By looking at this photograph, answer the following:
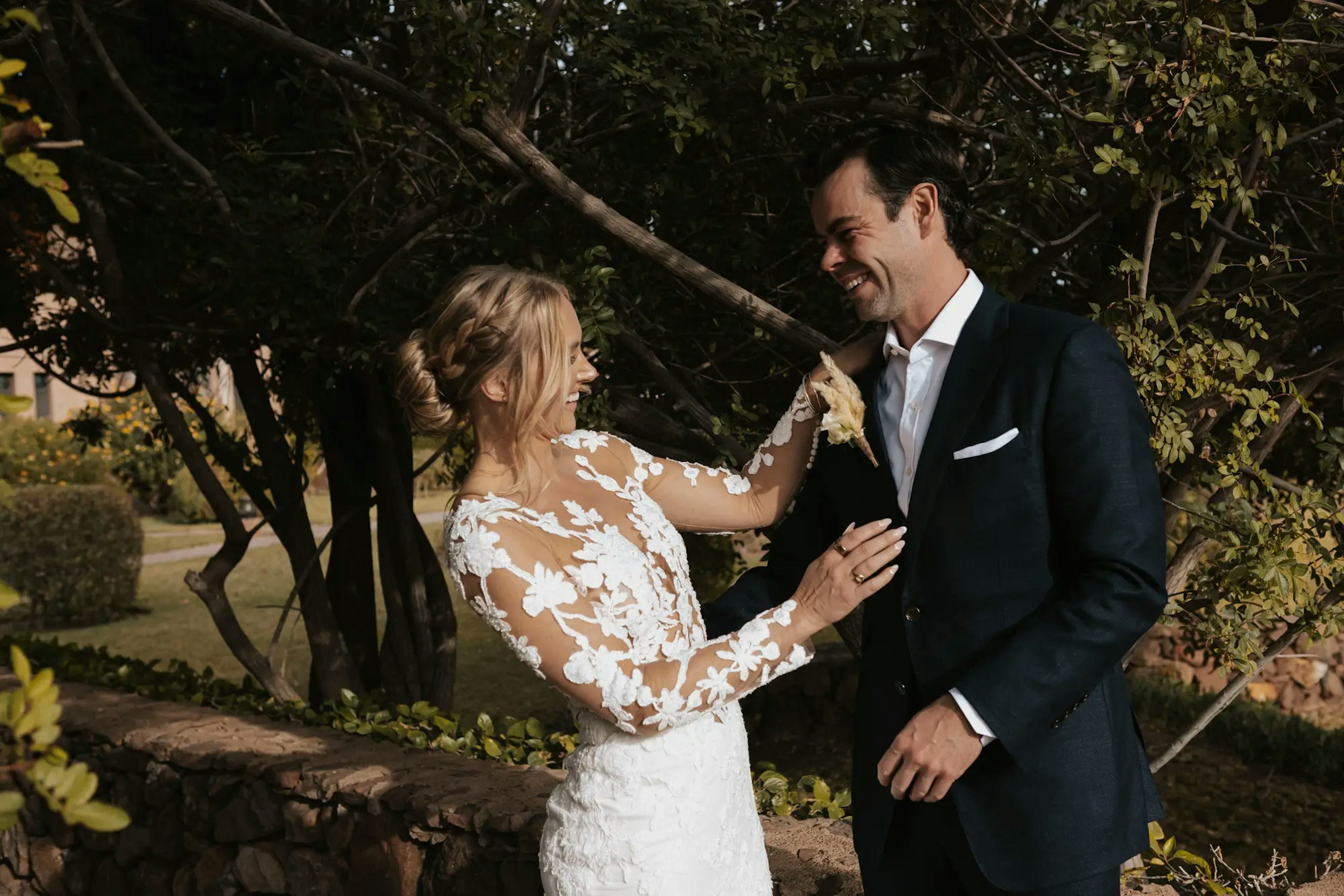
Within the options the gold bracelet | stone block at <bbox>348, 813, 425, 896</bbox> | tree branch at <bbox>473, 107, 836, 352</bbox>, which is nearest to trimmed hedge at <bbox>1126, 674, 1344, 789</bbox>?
tree branch at <bbox>473, 107, 836, 352</bbox>

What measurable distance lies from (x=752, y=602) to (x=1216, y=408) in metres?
1.96

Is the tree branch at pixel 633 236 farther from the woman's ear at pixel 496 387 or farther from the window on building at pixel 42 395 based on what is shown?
the window on building at pixel 42 395

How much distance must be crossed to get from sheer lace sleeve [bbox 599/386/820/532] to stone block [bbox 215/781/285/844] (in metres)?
2.47

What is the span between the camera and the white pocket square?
212 cm

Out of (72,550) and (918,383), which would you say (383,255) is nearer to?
(918,383)

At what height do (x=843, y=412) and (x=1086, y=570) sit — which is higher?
(x=843, y=412)

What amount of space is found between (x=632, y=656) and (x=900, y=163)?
44.5 inches

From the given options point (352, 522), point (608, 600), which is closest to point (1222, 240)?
point (608, 600)

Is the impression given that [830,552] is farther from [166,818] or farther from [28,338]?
[28,338]

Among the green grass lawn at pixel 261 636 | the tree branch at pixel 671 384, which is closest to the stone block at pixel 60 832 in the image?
the green grass lawn at pixel 261 636

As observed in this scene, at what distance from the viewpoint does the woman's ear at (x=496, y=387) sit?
96.9 inches

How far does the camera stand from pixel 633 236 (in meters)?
3.95

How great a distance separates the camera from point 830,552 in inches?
86.7

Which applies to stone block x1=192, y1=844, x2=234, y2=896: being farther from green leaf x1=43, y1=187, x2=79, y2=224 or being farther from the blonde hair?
green leaf x1=43, y1=187, x2=79, y2=224
